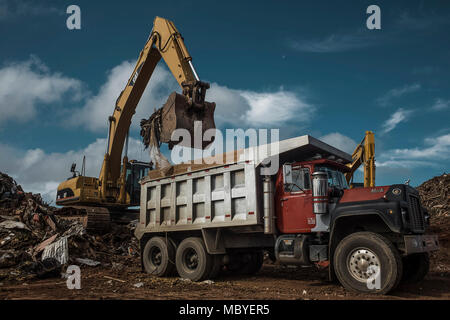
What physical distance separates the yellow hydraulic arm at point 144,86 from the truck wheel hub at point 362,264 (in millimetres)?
6119

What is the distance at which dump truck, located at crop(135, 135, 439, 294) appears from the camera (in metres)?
7.05

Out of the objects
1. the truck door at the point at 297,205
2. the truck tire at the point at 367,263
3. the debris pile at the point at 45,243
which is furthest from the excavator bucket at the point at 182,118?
the truck tire at the point at 367,263

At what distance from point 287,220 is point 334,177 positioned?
55.7 inches

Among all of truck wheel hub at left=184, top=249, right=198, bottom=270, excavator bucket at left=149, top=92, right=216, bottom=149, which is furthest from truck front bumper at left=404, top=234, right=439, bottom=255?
excavator bucket at left=149, top=92, right=216, bottom=149

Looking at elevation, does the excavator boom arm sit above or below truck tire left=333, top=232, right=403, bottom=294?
above

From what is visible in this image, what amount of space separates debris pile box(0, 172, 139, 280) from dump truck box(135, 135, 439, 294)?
2703mm

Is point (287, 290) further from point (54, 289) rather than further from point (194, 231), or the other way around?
point (54, 289)

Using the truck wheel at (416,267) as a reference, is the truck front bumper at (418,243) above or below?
above

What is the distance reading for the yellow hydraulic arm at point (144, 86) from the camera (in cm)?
1185

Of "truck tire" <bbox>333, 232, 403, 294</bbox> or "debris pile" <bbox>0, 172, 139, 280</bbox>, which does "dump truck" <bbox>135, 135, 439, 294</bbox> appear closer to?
"truck tire" <bbox>333, 232, 403, 294</bbox>

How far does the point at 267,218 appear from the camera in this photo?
327 inches

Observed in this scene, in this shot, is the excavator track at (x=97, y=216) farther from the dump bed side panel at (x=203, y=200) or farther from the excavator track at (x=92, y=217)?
the dump bed side panel at (x=203, y=200)

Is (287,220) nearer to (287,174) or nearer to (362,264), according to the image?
(287,174)
